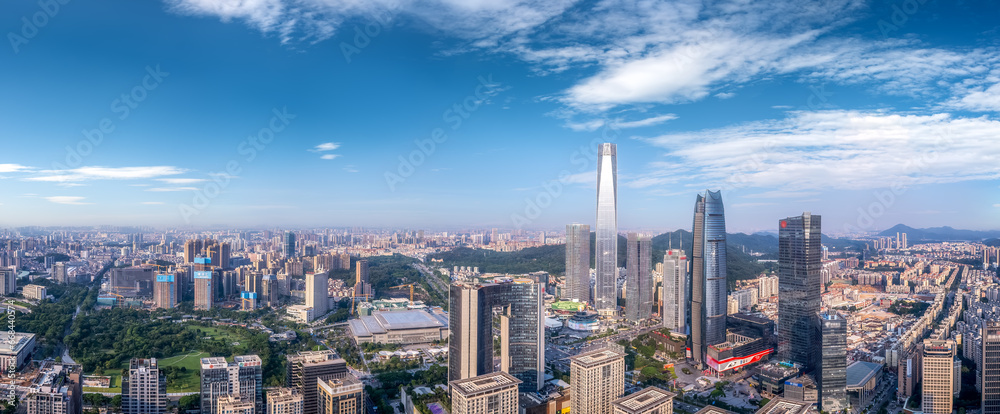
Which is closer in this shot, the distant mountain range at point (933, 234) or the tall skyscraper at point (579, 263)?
the tall skyscraper at point (579, 263)

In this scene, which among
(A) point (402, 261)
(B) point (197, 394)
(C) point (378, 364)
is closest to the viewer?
(B) point (197, 394)

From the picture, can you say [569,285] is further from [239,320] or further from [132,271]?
[132,271]

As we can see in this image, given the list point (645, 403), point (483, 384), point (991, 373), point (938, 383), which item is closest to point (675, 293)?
point (938, 383)

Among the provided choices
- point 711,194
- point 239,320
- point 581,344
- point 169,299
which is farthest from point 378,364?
point 169,299

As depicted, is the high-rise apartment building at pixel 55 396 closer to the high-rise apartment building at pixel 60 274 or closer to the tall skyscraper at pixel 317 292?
the tall skyscraper at pixel 317 292

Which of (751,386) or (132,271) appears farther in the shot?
(132,271)

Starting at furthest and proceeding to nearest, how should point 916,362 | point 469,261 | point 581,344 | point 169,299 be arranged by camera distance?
point 469,261 < point 169,299 < point 581,344 < point 916,362

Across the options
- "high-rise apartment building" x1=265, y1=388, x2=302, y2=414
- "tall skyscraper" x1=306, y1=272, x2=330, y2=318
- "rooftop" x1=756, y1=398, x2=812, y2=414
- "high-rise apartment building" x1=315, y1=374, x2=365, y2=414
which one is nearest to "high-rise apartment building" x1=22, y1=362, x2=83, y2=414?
"high-rise apartment building" x1=265, y1=388, x2=302, y2=414

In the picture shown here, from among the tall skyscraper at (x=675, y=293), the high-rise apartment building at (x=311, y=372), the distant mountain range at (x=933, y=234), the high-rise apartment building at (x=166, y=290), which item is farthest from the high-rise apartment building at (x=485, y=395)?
the distant mountain range at (x=933, y=234)
